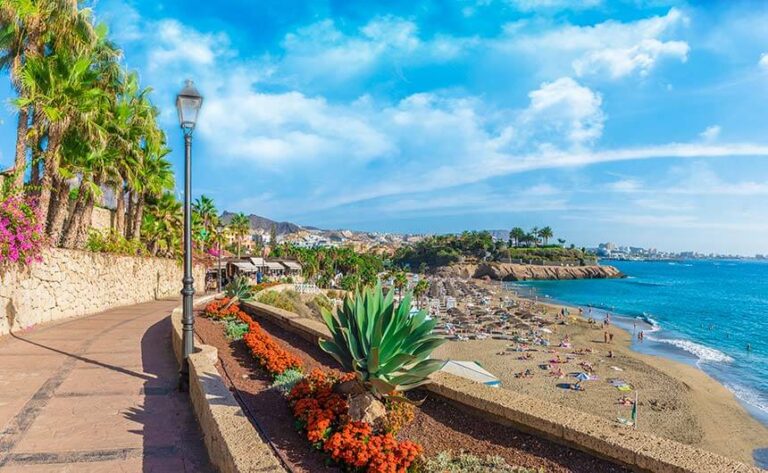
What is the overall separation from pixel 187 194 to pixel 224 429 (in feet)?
13.1

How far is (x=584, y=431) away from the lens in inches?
139

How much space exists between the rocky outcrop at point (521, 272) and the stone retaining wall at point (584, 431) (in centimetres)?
11124

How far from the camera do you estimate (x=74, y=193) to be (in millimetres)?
16406

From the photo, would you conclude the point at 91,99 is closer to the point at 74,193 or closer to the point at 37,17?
the point at 37,17

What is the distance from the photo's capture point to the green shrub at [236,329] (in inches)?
352

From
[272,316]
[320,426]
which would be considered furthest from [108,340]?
[320,426]

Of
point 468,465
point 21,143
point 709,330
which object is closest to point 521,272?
point 709,330

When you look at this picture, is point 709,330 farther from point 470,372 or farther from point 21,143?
point 21,143

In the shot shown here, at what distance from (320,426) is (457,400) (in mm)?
1459

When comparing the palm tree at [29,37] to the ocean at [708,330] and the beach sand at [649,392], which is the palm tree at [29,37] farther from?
the ocean at [708,330]

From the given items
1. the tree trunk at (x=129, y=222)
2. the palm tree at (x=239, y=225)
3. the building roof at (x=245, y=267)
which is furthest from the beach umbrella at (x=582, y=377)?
the palm tree at (x=239, y=225)

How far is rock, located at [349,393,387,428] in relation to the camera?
13.2 ft

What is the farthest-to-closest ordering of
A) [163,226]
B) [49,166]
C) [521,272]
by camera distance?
[521,272], [163,226], [49,166]

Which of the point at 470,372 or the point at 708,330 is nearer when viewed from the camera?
the point at 470,372
